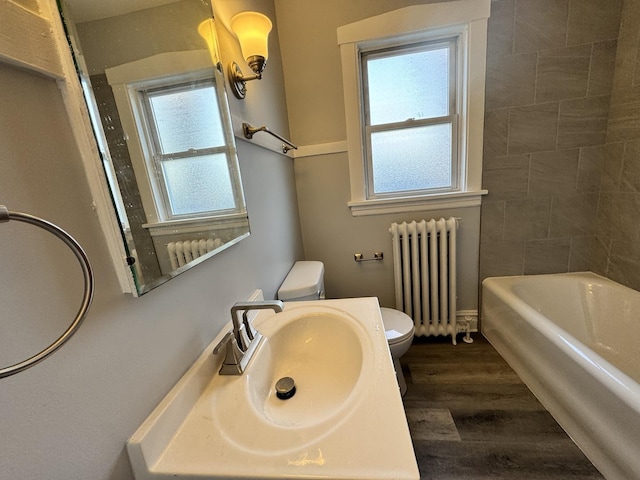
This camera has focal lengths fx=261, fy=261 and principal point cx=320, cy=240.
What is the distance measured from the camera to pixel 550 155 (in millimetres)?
1591

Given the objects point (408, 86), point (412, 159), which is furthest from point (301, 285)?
point (408, 86)

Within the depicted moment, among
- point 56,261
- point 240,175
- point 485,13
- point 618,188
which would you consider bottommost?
point 618,188

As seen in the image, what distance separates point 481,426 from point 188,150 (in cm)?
169

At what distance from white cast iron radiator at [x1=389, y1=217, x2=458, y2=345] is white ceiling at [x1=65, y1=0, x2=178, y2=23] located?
1498mm

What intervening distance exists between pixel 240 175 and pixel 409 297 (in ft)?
4.51

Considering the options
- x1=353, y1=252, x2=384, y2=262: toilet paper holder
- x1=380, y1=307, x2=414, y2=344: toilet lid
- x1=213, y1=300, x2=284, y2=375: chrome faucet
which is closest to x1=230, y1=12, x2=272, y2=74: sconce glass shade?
x1=213, y1=300, x2=284, y2=375: chrome faucet

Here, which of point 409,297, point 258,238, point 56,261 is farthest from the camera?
point 409,297

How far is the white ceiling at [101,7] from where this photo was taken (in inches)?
16.5

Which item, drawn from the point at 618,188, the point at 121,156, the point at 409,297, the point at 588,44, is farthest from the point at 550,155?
the point at 121,156

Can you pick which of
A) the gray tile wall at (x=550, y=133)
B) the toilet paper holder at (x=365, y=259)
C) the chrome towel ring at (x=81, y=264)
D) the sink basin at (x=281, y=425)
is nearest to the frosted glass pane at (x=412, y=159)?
the gray tile wall at (x=550, y=133)

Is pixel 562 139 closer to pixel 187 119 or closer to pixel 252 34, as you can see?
pixel 252 34

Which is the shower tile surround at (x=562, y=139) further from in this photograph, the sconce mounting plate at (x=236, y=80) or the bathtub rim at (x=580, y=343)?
the sconce mounting plate at (x=236, y=80)

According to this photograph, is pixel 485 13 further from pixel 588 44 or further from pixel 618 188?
pixel 618 188

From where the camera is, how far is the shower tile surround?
1428 mm
